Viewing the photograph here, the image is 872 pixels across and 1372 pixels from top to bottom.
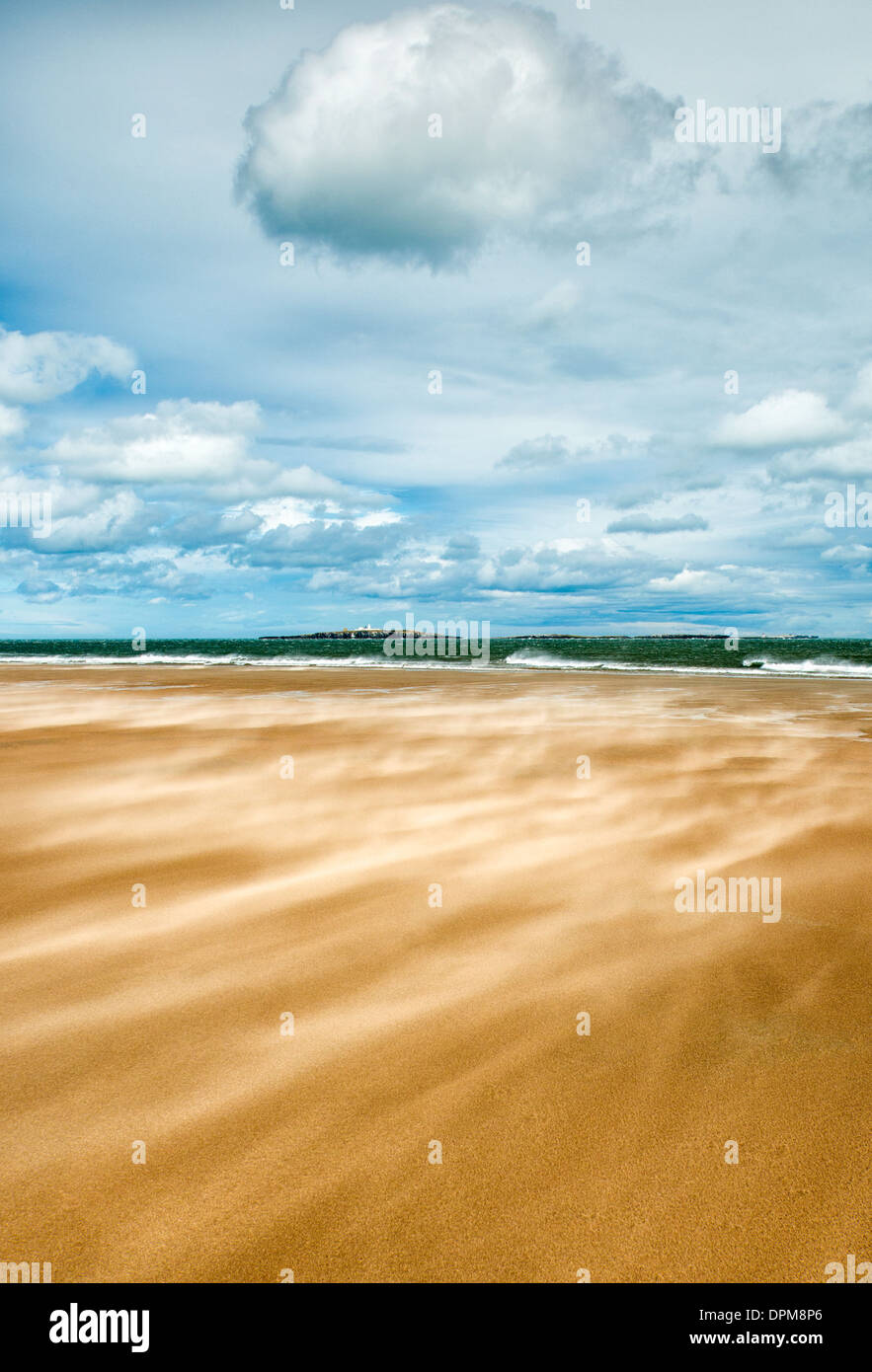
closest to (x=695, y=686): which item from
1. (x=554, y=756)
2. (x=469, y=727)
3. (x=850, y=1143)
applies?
(x=469, y=727)

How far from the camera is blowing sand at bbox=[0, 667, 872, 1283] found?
2309 millimetres

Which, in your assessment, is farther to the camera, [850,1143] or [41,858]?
[41,858]

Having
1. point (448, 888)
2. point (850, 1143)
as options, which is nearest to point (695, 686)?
point (448, 888)

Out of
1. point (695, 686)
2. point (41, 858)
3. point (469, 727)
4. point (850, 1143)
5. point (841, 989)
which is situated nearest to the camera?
point (850, 1143)

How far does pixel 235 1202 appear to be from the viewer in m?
2.41

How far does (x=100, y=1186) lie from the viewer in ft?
8.05

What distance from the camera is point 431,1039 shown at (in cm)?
338

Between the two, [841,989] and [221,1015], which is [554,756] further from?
[221,1015]

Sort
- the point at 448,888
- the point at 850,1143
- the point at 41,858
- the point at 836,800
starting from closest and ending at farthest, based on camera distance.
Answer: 1. the point at 850,1143
2. the point at 448,888
3. the point at 41,858
4. the point at 836,800

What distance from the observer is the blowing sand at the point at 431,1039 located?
7.57ft
